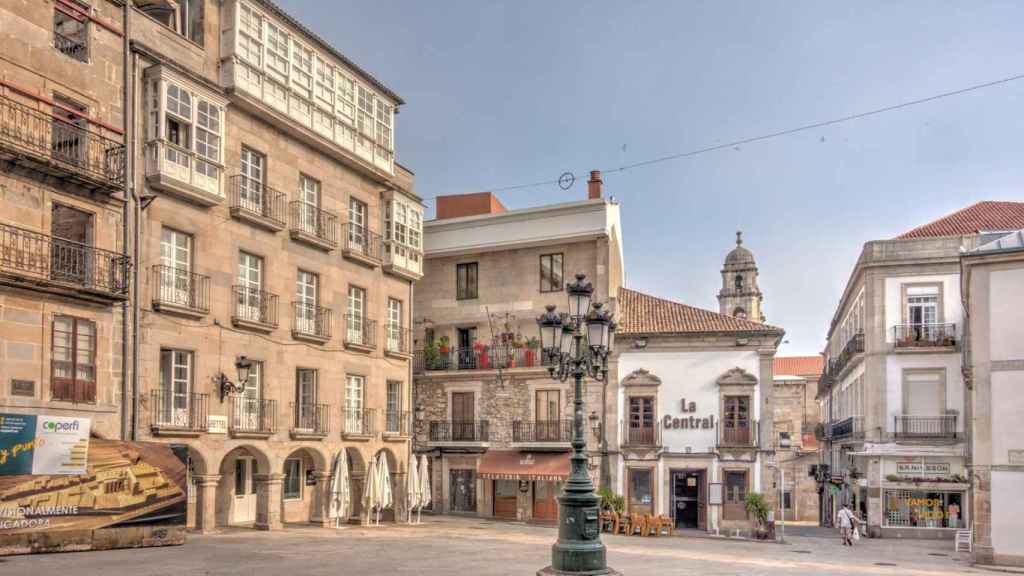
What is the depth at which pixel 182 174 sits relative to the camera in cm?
2164

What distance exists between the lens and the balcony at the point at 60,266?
17.6m

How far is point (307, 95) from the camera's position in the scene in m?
26.7

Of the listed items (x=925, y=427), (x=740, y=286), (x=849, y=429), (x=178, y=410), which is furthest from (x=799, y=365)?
(x=178, y=410)

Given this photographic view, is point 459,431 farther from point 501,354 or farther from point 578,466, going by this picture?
point 578,466

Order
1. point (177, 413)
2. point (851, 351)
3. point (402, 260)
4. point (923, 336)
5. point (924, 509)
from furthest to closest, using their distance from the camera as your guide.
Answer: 1. point (851, 351)
2. point (923, 336)
3. point (924, 509)
4. point (402, 260)
5. point (177, 413)

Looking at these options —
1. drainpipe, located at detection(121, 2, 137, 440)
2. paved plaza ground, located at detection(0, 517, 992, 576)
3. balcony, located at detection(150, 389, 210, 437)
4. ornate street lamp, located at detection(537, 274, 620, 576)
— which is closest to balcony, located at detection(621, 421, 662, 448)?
paved plaza ground, located at detection(0, 517, 992, 576)

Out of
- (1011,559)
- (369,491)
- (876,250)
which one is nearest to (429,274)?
(369,491)

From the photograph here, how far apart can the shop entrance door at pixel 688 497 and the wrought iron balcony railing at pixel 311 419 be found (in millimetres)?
13410

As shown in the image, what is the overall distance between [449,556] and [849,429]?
80.4 ft

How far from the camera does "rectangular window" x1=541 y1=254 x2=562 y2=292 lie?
36.2 metres

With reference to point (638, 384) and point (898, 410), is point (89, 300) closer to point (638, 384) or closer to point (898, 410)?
point (638, 384)

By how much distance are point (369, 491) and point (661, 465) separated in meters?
11.3

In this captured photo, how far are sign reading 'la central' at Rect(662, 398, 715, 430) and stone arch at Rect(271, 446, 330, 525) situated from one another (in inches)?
504

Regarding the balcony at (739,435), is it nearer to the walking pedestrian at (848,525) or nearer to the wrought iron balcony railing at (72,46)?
the walking pedestrian at (848,525)
